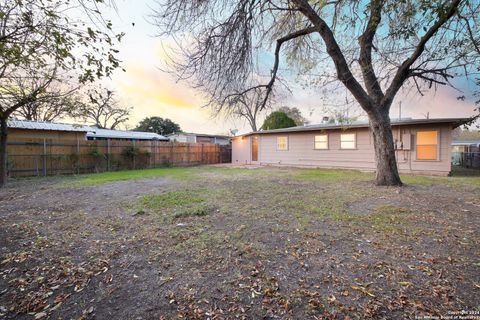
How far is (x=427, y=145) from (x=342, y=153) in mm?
3647

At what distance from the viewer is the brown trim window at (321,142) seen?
12656 millimetres

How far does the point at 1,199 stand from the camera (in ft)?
17.5

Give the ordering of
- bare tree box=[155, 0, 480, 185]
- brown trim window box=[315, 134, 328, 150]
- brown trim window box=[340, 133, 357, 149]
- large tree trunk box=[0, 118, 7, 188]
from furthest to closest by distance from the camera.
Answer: brown trim window box=[315, 134, 328, 150]
brown trim window box=[340, 133, 357, 149]
large tree trunk box=[0, 118, 7, 188]
bare tree box=[155, 0, 480, 185]

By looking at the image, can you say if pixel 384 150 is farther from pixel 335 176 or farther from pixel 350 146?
pixel 350 146

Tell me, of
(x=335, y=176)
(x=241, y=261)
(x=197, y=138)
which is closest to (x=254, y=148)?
(x=335, y=176)

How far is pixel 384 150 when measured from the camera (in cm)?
638

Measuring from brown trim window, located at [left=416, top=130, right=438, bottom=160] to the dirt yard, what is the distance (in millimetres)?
6566

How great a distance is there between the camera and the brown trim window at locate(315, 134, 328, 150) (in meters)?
12.7

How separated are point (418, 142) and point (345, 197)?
763cm

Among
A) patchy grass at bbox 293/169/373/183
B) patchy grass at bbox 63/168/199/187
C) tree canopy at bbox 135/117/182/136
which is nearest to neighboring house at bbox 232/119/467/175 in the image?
patchy grass at bbox 293/169/373/183

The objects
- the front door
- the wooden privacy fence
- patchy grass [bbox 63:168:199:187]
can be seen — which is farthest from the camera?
the front door

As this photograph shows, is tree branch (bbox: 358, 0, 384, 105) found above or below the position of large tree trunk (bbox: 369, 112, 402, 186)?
above

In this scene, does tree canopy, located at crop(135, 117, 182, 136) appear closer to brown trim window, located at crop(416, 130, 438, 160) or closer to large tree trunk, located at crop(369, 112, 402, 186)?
brown trim window, located at crop(416, 130, 438, 160)

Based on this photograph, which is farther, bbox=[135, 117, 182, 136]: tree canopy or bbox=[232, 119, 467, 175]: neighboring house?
bbox=[135, 117, 182, 136]: tree canopy
